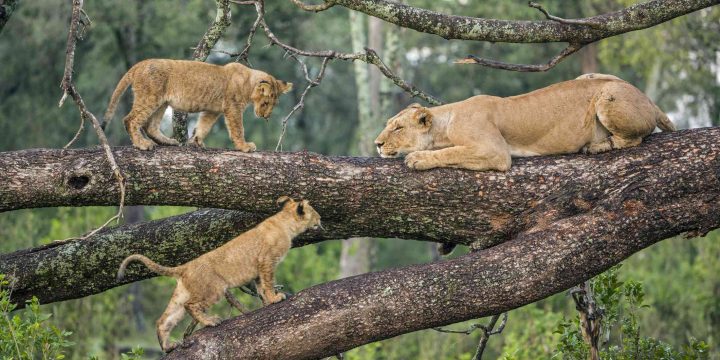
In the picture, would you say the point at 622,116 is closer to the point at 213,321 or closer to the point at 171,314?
the point at 213,321

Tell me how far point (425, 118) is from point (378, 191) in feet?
3.04

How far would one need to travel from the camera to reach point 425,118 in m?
7.58

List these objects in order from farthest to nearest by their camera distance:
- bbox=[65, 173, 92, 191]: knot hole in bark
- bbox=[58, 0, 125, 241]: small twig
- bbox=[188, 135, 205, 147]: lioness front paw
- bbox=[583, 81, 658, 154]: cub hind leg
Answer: bbox=[188, 135, 205, 147]: lioness front paw < bbox=[583, 81, 658, 154]: cub hind leg < bbox=[65, 173, 92, 191]: knot hole in bark < bbox=[58, 0, 125, 241]: small twig

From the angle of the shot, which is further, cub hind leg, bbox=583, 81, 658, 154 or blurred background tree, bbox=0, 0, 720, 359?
blurred background tree, bbox=0, 0, 720, 359

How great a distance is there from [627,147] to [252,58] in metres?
21.1

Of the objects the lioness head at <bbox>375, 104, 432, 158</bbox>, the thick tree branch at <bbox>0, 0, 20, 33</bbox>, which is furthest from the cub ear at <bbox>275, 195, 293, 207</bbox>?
the thick tree branch at <bbox>0, 0, 20, 33</bbox>

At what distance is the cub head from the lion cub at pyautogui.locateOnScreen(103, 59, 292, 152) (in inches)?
30.7

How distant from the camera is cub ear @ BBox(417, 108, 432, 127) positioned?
7.56m

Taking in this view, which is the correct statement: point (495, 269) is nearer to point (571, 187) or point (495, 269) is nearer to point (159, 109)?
point (571, 187)

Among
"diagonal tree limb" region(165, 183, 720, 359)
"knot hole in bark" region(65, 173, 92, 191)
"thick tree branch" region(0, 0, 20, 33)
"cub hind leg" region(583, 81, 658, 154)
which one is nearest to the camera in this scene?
"diagonal tree limb" region(165, 183, 720, 359)

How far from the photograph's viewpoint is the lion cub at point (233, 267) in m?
6.39

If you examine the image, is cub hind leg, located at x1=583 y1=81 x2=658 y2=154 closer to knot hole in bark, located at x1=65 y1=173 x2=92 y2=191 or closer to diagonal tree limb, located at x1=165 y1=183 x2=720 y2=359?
diagonal tree limb, located at x1=165 y1=183 x2=720 y2=359

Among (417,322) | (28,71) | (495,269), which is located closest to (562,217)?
(495,269)

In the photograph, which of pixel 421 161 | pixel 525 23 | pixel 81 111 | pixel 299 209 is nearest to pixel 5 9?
pixel 81 111
